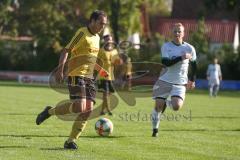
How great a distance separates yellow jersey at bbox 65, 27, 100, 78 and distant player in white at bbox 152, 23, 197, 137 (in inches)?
83.1

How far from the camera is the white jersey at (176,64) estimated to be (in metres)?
12.6

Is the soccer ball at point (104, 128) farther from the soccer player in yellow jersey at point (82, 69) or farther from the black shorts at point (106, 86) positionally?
the black shorts at point (106, 86)

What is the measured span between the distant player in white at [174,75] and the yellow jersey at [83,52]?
211 cm

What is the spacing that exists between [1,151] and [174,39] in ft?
14.7

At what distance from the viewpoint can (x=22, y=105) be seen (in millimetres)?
21156

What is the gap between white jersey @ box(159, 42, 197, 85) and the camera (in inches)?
496

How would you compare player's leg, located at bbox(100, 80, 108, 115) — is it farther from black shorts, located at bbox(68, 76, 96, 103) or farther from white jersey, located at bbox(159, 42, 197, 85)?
black shorts, located at bbox(68, 76, 96, 103)

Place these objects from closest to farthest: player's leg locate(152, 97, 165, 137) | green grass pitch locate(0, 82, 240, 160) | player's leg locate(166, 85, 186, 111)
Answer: green grass pitch locate(0, 82, 240, 160), player's leg locate(166, 85, 186, 111), player's leg locate(152, 97, 165, 137)

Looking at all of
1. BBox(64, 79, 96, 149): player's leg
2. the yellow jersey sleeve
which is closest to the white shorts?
BBox(64, 79, 96, 149): player's leg

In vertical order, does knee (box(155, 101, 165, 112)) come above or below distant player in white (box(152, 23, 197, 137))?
below

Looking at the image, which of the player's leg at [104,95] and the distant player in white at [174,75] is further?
the player's leg at [104,95]

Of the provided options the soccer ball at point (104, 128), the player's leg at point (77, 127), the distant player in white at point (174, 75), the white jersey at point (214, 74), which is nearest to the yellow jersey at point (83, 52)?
the player's leg at point (77, 127)

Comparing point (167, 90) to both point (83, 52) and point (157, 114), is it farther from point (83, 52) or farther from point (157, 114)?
point (83, 52)

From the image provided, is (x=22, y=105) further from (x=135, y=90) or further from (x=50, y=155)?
(x=50, y=155)
